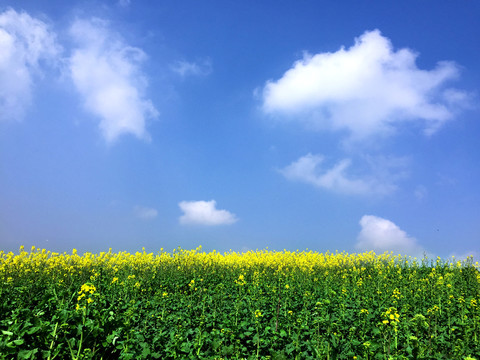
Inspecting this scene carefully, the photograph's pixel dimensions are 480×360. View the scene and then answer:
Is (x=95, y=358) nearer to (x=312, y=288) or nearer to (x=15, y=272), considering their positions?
(x=312, y=288)

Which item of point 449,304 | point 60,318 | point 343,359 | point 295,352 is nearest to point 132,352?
point 60,318

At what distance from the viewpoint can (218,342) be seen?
15.7 ft

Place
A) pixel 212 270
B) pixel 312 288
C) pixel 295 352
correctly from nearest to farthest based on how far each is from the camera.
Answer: pixel 295 352
pixel 312 288
pixel 212 270

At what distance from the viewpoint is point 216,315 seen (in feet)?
24.2

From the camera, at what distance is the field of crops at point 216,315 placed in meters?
4.64

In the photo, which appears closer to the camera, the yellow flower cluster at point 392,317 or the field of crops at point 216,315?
the yellow flower cluster at point 392,317

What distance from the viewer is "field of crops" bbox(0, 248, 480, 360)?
15.2ft

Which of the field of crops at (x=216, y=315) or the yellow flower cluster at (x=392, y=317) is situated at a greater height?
the yellow flower cluster at (x=392, y=317)

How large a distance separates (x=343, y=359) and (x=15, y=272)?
14071 millimetres

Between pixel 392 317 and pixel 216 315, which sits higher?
pixel 392 317

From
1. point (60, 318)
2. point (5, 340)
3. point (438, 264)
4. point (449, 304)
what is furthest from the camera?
point (438, 264)

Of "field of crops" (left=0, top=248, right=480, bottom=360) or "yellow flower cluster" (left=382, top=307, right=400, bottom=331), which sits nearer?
"yellow flower cluster" (left=382, top=307, right=400, bottom=331)

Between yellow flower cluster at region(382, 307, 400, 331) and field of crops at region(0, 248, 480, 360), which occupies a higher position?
yellow flower cluster at region(382, 307, 400, 331)

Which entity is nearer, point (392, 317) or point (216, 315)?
point (392, 317)
